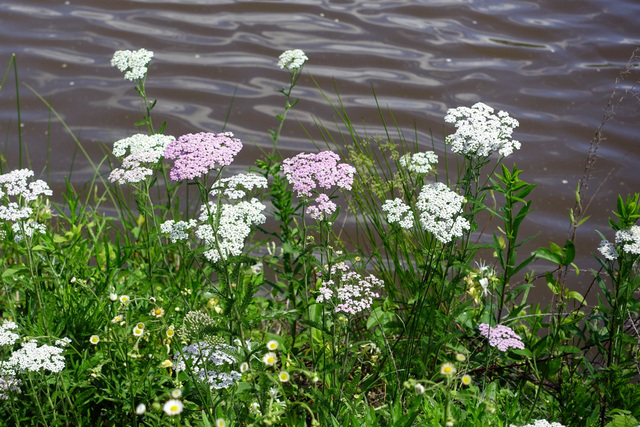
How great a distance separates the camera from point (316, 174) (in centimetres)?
233

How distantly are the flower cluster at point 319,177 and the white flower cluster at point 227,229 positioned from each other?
16 cm

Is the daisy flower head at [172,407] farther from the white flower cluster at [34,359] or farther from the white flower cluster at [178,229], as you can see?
the white flower cluster at [178,229]

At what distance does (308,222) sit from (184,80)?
7.23ft

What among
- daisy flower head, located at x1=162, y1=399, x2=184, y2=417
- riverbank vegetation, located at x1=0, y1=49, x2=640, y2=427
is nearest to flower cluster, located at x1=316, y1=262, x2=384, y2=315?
riverbank vegetation, located at x1=0, y1=49, x2=640, y2=427

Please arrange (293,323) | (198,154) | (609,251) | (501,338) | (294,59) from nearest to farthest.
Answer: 1. (198,154)
2. (609,251)
3. (501,338)
4. (294,59)
5. (293,323)

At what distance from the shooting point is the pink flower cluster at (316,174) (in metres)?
2.31

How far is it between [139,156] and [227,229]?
1.58 ft

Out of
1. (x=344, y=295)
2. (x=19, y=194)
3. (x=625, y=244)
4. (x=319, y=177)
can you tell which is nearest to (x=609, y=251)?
(x=625, y=244)

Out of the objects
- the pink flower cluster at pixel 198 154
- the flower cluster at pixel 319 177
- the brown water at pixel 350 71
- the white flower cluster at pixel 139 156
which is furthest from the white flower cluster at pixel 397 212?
the brown water at pixel 350 71

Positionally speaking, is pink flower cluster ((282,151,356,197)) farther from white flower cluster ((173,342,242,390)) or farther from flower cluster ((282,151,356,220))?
white flower cluster ((173,342,242,390))

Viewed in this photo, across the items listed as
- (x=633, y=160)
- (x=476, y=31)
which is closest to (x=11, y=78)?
(x=476, y=31)

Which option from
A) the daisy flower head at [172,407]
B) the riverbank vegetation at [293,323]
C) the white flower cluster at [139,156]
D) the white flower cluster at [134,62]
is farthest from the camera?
the white flower cluster at [134,62]

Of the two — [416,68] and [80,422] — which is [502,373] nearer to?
[80,422]

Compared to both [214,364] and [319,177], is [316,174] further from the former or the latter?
[214,364]
